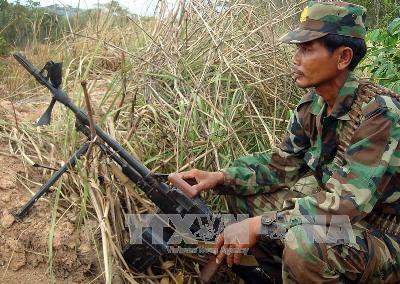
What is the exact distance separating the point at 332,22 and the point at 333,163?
64 cm

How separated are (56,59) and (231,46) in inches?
82.0

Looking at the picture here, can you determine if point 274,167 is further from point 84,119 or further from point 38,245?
point 38,245

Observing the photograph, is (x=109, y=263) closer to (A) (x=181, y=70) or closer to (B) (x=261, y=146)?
(B) (x=261, y=146)

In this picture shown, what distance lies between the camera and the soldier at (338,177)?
6.75 ft

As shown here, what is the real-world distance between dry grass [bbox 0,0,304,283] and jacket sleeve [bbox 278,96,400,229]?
0.82m

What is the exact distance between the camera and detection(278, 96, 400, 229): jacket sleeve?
6.66 feet

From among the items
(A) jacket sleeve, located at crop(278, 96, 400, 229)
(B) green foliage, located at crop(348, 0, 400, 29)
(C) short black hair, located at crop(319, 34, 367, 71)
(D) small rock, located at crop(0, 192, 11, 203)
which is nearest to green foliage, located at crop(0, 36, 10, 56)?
(B) green foliage, located at crop(348, 0, 400, 29)

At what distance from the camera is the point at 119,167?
2424 millimetres

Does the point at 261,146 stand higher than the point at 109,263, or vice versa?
the point at 261,146

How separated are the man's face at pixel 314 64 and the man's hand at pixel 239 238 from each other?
0.66 m

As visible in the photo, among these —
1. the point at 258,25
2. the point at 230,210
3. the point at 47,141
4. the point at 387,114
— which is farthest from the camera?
the point at 258,25

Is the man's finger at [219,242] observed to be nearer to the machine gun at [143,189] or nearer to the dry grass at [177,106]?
the machine gun at [143,189]

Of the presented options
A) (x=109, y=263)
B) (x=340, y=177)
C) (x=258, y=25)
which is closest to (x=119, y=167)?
(x=109, y=263)

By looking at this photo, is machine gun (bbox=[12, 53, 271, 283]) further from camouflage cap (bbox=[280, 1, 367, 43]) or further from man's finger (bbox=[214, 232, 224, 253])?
camouflage cap (bbox=[280, 1, 367, 43])
